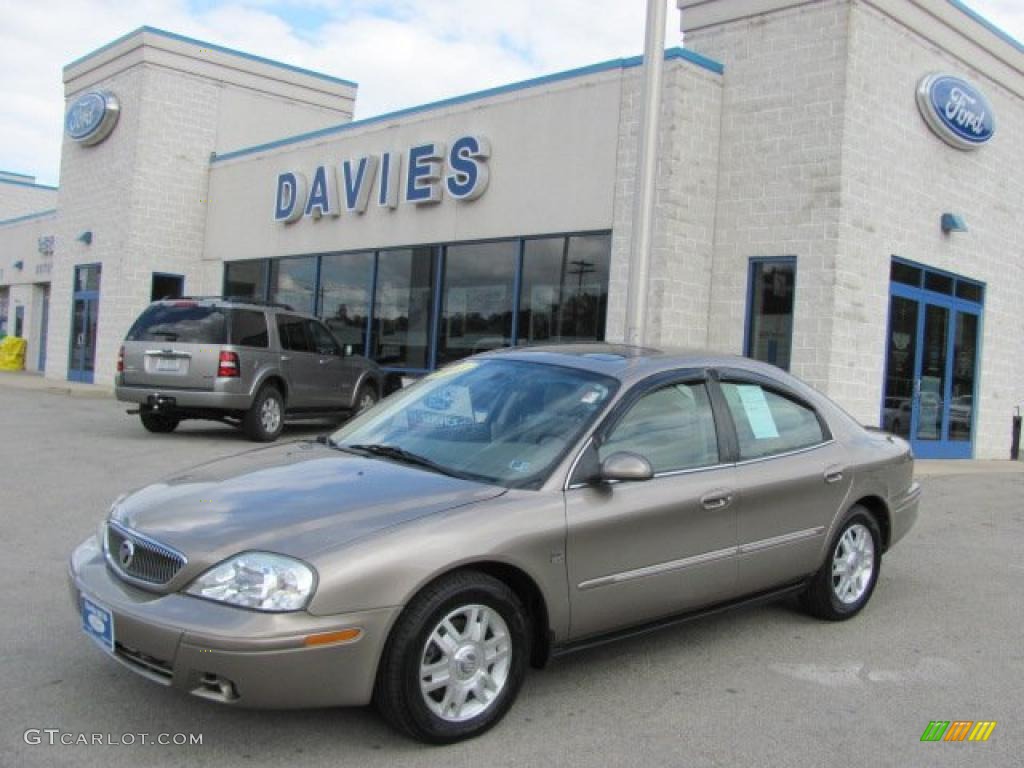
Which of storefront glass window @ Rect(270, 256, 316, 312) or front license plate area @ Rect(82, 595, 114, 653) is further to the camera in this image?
storefront glass window @ Rect(270, 256, 316, 312)

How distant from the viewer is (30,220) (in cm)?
3147

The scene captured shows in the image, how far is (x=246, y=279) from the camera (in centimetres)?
2112

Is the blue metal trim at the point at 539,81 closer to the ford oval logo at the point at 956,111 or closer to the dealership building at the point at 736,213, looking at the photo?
the dealership building at the point at 736,213

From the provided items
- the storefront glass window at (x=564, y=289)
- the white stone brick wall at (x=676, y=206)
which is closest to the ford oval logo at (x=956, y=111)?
the white stone brick wall at (x=676, y=206)

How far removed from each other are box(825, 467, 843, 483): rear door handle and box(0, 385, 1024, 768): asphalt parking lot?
0.85m

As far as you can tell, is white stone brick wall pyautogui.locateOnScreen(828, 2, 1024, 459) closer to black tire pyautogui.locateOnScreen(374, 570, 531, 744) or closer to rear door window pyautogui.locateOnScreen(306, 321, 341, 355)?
rear door window pyautogui.locateOnScreen(306, 321, 341, 355)

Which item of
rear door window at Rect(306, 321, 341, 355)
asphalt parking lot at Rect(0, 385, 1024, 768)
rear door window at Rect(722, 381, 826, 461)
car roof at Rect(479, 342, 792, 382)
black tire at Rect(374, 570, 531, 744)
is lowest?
asphalt parking lot at Rect(0, 385, 1024, 768)

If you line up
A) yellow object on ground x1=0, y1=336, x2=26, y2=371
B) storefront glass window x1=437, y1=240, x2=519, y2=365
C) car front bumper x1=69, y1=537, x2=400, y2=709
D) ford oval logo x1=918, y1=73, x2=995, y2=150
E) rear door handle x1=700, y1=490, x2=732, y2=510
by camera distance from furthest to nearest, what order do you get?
yellow object on ground x1=0, y1=336, x2=26, y2=371 < storefront glass window x1=437, y1=240, x2=519, y2=365 < ford oval logo x1=918, y1=73, x2=995, y2=150 < rear door handle x1=700, y1=490, x2=732, y2=510 < car front bumper x1=69, y1=537, x2=400, y2=709

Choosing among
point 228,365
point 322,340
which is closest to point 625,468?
point 228,365

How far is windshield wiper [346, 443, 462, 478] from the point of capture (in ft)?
13.6

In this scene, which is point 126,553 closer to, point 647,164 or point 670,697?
point 670,697

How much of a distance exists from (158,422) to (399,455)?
391 inches

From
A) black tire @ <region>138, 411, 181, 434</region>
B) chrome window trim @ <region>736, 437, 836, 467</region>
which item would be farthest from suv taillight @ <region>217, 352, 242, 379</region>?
chrome window trim @ <region>736, 437, 836, 467</region>

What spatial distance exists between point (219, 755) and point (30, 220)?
3251 cm
